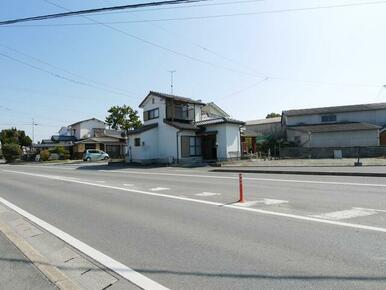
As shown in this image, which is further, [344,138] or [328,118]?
[328,118]

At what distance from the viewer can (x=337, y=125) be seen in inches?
1837

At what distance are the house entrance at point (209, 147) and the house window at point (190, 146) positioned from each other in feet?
1.60

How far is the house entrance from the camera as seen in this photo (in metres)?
34.6

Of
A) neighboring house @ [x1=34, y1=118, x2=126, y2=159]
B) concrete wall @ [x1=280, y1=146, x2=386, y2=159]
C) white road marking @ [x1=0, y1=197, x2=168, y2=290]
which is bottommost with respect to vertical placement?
white road marking @ [x1=0, y1=197, x2=168, y2=290]

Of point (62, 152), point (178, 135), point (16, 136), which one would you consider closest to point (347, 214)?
point (178, 135)

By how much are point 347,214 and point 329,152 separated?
29674 millimetres

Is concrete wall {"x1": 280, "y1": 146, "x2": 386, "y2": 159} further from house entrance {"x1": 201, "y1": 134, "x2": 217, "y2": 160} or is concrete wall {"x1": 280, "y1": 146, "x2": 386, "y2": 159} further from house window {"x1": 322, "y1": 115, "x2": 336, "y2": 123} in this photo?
house window {"x1": 322, "y1": 115, "x2": 336, "y2": 123}

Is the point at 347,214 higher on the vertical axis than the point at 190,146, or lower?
lower

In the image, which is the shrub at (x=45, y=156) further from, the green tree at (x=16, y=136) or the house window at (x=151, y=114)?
the green tree at (x=16, y=136)

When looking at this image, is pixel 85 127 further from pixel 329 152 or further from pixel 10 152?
pixel 329 152

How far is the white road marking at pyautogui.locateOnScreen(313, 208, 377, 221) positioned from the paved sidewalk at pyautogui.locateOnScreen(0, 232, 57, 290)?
19.9 ft

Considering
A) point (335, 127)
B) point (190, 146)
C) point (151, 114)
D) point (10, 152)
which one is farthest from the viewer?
point (10, 152)

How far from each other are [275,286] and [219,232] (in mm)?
2683

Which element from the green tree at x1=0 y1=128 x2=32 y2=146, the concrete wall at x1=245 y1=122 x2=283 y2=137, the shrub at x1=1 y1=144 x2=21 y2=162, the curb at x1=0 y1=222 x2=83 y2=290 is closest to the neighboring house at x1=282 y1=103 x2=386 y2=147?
the concrete wall at x1=245 y1=122 x2=283 y2=137
